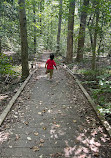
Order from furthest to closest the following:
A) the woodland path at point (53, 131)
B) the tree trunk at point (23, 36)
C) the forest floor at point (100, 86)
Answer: the tree trunk at point (23, 36) < the forest floor at point (100, 86) < the woodland path at point (53, 131)

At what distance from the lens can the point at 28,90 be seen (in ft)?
24.0

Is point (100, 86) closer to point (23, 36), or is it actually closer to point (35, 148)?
point (35, 148)

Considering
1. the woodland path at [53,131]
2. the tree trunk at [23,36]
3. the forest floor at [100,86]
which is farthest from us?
the tree trunk at [23,36]

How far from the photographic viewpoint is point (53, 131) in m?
3.88

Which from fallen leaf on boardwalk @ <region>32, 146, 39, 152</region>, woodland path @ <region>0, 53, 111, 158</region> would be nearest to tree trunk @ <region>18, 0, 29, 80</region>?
woodland path @ <region>0, 53, 111, 158</region>

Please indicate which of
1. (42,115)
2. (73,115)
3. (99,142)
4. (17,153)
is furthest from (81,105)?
(17,153)

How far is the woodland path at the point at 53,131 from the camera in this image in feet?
10.2

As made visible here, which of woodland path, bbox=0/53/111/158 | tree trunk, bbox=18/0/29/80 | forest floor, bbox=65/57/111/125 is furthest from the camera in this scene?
tree trunk, bbox=18/0/29/80

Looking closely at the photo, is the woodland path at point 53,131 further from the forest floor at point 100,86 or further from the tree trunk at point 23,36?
the tree trunk at point 23,36

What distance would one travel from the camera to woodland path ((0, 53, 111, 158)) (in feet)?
10.2

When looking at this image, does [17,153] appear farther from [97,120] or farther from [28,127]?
[97,120]

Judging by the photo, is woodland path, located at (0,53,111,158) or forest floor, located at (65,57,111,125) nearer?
woodland path, located at (0,53,111,158)

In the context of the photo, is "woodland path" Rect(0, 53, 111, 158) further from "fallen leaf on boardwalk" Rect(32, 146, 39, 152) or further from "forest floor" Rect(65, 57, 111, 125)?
"forest floor" Rect(65, 57, 111, 125)

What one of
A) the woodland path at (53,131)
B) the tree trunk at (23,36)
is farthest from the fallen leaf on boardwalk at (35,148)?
the tree trunk at (23,36)
